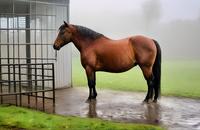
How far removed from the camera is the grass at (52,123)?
6965 mm

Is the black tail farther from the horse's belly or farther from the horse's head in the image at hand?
the horse's head

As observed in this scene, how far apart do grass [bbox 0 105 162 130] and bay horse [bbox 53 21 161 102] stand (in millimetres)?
2705

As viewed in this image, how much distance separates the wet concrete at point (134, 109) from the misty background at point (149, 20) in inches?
140

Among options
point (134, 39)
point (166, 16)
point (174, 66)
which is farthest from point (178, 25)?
point (134, 39)

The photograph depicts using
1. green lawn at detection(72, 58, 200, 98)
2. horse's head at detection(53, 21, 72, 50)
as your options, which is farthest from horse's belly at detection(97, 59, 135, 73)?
green lawn at detection(72, 58, 200, 98)

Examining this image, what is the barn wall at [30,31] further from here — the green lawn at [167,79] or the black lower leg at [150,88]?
the black lower leg at [150,88]

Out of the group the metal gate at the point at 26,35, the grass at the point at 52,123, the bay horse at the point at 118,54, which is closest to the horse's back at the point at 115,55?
the bay horse at the point at 118,54

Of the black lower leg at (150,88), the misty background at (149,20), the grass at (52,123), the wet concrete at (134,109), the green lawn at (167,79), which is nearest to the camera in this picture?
the grass at (52,123)

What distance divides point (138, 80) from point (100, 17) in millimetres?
2539

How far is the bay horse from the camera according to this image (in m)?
10.1

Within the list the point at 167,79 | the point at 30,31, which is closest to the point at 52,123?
the point at 30,31

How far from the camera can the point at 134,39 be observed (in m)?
10.3

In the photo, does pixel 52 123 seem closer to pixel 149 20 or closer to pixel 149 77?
pixel 149 77

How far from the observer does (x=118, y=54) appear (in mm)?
10242
